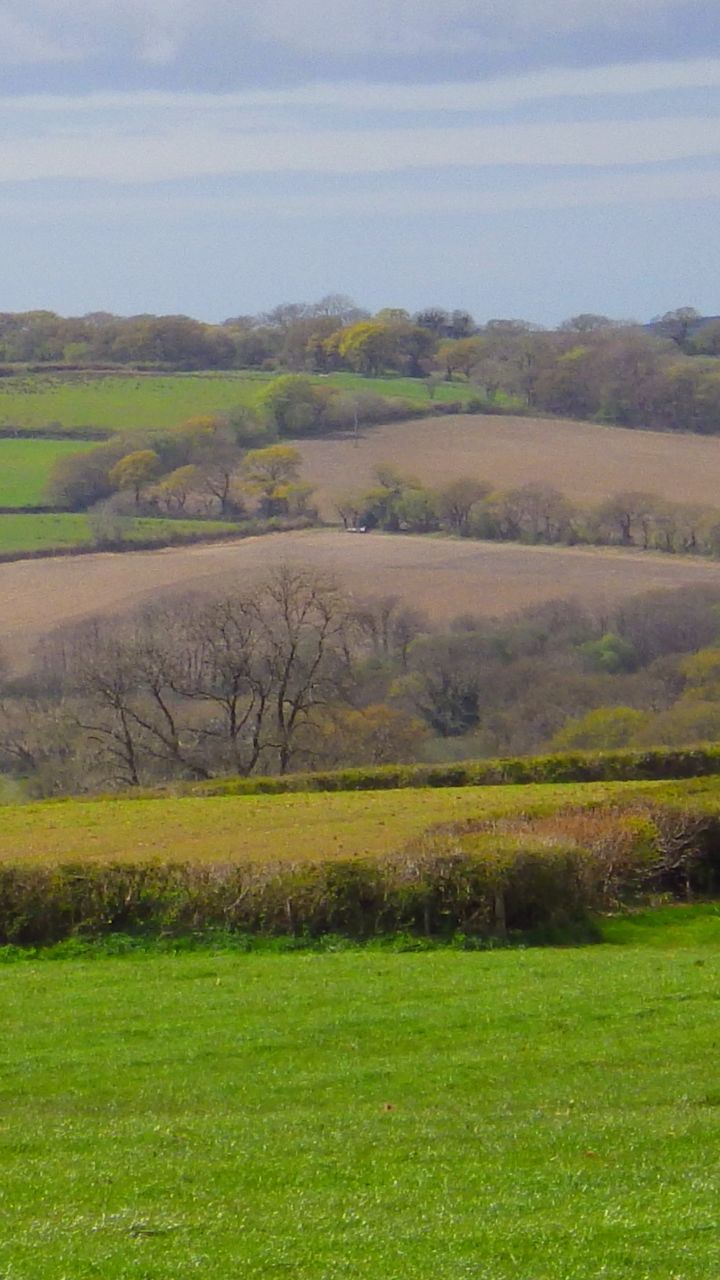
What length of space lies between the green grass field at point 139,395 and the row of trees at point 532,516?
23.3 metres

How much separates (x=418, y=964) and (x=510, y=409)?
10204 cm

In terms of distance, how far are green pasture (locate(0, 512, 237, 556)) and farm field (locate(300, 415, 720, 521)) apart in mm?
8267

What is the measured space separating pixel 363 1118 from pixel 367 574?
209 feet

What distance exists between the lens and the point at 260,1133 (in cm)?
1091

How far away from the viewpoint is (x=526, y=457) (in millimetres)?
99062

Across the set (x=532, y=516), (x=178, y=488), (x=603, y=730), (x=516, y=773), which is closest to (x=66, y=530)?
(x=178, y=488)

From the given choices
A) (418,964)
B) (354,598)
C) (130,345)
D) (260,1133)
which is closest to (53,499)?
(354,598)

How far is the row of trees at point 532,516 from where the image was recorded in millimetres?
83000

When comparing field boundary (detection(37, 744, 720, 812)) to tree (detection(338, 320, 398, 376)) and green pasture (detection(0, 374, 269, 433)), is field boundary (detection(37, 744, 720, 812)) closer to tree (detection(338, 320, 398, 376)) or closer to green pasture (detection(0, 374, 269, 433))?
green pasture (detection(0, 374, 269, 433))

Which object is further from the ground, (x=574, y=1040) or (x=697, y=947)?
(x=574, y=1040)

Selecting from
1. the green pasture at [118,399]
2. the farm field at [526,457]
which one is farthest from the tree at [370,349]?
the farm field at [526,457]

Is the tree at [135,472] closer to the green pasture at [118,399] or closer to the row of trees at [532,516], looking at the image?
the green pasture at [118,399]

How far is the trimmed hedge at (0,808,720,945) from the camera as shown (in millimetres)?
19781

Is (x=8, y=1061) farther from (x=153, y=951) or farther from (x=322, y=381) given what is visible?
(x=322, y=381)
